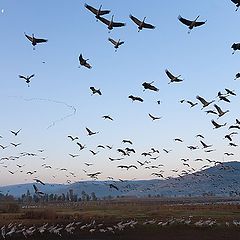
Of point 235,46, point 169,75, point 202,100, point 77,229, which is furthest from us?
point 77,229

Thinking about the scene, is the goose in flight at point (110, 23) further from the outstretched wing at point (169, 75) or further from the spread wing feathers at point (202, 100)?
the spread wing feathers at point (202, 100)

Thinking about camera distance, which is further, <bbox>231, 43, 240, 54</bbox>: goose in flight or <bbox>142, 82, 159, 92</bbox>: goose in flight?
<bbox>142, 82, 159, 92</bbox>: goose in flight

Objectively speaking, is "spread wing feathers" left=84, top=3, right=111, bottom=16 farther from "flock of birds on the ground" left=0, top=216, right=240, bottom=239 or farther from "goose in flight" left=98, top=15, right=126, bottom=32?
"flock of birds on the ground" left=0, top=216, right=240, bottom=239

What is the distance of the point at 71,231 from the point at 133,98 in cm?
2803

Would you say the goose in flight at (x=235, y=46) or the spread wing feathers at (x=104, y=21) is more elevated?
the spread wing feathers at (x=104, y=21)

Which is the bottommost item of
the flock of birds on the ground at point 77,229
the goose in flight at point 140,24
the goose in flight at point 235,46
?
the flock of birds on the ground at point 77,229

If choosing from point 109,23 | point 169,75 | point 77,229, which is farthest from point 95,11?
point 77,229

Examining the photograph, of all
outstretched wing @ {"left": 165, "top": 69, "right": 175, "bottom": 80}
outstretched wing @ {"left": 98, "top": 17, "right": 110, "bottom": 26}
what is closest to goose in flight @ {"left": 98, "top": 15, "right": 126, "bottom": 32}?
outstretched wing @ {"left": 98, "top": 17, "right": 110, "bottom": 26}

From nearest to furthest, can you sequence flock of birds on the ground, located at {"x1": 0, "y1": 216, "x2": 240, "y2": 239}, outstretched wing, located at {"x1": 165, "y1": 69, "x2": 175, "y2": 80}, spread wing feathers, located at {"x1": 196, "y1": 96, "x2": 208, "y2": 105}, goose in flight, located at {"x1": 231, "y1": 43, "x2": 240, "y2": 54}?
goose in flight, located at {"x1": 231, "y1": 43, "x2": 240, "y2": 54}
outstretched wing, located at {"x1": 165, "y1": 69, "x2": 175, "y2": 80}
spread wing feathers, located at {"x1": 196, "y1": 96, "x2": 208, "y2": 105}
flock of birds on the ground, located at {"x1": 0, "y1": 216, "x2": 240, "y2": 239}

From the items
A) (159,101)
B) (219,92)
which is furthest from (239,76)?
(159,101)

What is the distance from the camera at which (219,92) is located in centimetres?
2788

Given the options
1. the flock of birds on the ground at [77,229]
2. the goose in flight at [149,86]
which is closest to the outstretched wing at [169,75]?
the goose in flight at [149,86]

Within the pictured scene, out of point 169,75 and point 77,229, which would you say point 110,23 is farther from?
point 77,229

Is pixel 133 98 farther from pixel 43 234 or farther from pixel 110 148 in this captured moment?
pixel 43 234
